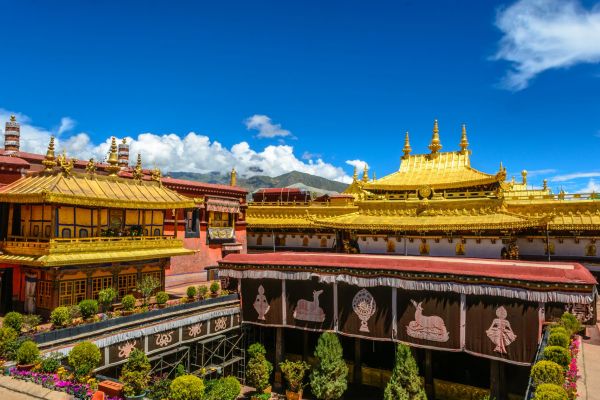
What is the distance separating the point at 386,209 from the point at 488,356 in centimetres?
1440

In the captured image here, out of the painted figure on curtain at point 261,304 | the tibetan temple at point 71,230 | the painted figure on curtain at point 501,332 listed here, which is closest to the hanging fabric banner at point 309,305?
the painted figure on curtain at point 261,304

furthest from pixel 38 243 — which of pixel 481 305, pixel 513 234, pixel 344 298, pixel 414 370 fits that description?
pixel 513 234

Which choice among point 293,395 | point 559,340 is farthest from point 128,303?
point 559,340

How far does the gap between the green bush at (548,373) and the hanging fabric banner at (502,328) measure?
17.4 ft

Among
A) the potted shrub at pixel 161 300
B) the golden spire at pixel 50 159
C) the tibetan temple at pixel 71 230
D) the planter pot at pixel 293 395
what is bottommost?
the planter pot at pixel 293 395

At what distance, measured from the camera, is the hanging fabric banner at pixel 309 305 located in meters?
20.5

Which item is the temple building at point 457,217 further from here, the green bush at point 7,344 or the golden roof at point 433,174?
the green bush at point 7,344

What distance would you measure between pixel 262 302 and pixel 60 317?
9.16 meters

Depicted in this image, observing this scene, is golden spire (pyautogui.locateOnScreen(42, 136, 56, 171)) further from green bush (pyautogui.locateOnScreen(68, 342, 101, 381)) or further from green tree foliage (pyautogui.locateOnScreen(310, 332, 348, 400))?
green tree foliage (pyautogui.locateOnScreen(310, 332, 348, 400))

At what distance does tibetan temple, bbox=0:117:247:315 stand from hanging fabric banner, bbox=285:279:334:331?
27.2ft

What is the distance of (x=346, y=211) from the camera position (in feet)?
119

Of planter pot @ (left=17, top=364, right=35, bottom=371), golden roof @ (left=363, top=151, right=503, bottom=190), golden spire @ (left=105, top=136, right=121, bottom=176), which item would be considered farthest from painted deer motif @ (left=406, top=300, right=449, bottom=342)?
golden spire @ (left=105, top=136, right=121, bottom=176)

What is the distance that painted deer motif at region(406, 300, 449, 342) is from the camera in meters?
17.8

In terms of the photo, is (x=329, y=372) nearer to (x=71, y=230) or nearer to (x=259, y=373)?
(x=259, y=373)
